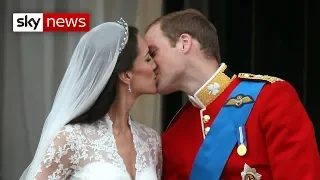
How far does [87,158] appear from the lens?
1867mm

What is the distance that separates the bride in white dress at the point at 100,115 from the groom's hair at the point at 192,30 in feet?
0.33

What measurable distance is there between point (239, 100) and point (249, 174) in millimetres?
201

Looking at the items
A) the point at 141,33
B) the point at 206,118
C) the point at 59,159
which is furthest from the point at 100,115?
the point at 141,33

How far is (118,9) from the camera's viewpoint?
2971 mm

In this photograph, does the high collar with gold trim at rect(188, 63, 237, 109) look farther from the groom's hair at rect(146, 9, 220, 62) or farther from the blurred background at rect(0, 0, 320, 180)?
the blurred background at rect(0, 0, 320, 180)

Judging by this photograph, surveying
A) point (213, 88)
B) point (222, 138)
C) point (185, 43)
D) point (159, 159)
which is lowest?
point (159, 159)

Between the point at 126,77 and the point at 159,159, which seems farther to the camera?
the point at 159,159

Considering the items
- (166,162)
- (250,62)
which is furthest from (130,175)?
(250,62)

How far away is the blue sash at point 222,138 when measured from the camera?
191cm

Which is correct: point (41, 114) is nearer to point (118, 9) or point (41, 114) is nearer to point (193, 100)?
point (118, 9)

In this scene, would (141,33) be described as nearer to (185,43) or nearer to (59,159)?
(185,43)

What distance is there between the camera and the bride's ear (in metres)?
1.96


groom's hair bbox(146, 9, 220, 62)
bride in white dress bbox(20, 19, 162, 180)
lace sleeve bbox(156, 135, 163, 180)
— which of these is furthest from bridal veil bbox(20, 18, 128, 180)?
lace sleeve bbox(156, 135, 163, 180)

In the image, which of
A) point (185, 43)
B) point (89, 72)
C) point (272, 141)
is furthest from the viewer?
point (185, 43)
